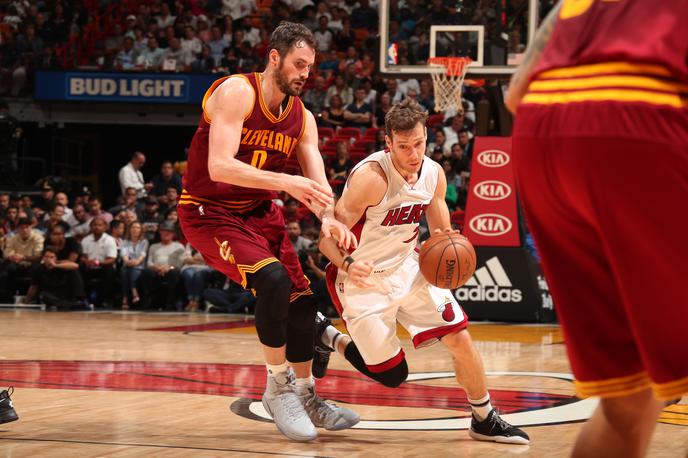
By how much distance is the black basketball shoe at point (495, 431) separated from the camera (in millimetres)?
4270

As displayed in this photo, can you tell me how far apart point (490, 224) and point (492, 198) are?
1.05 ft

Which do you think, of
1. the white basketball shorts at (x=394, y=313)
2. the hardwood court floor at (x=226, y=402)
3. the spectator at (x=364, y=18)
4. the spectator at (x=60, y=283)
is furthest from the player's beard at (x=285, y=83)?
the spectator at (x=364, y=18)

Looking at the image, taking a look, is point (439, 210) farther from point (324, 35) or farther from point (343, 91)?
point (324, 35)

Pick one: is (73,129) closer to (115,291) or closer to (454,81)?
(115,291)

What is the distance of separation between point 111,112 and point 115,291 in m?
6.17

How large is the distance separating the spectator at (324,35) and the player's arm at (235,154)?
537 inches

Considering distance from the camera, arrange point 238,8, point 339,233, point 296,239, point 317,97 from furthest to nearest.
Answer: point 238,8 → point 317,97 → point 296,239 → point 339,233

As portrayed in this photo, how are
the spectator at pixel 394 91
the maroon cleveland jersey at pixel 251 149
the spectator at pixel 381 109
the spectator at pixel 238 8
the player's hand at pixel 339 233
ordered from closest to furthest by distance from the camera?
the player's hand at pixel 339 233, the maroon cleveland jersey at pixel 251 149, the spectator at pixel 381 109, the spectator at pixel 394 91, the spectator at pixel 238 8

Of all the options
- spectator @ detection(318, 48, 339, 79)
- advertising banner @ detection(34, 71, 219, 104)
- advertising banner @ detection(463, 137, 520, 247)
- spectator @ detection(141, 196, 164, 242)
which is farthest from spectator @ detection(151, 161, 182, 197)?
advertising banner @ detection(463, 137, 520, 247)

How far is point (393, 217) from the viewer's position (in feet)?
15.9

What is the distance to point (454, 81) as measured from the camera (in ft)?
36.5

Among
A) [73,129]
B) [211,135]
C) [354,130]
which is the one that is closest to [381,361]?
[211,135]

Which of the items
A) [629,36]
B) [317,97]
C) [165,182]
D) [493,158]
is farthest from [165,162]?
[629,36]

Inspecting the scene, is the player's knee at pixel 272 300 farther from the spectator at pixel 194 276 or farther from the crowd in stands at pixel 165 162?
the spectator at pixel 194 276
